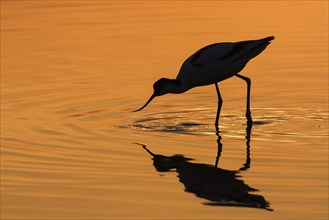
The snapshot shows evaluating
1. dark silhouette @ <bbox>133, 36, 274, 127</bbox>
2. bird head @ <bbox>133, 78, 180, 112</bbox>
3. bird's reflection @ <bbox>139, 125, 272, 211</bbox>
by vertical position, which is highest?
dark silhouette @ <bbox>133, 36, 274, 127</bbox>

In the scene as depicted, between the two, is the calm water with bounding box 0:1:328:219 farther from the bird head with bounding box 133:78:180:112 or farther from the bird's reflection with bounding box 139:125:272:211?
the bird head with bounding box 133:78:180:112

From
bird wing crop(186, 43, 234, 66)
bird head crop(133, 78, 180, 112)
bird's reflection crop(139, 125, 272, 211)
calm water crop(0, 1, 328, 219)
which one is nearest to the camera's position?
bird's reflection crop(139, 125, 272, 211)

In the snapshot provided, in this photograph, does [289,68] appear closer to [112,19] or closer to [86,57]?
[86,57]

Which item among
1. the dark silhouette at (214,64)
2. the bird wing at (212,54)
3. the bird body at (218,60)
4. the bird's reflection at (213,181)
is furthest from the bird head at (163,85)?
the bird's reflection at (213,181)

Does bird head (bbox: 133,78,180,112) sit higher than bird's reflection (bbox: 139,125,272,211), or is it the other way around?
bird head (bbox: 133,78,180,112)

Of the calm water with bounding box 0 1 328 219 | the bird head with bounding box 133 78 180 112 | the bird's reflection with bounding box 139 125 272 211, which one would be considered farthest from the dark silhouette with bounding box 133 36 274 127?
the bird's reflection with bounding box 139 125 272 211

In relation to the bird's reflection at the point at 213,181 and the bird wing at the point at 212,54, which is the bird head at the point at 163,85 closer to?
the bird wing at the point at 212,54

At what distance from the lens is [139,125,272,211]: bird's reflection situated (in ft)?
35.1

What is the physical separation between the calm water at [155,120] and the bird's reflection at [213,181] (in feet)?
0.07

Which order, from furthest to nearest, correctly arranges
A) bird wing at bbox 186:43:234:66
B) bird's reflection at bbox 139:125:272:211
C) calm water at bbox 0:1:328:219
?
bird wing at bbox 186:43:234:66 < calm water at bbox 0:1:328:219 < bird's reflection at bbox 139:125:272:211

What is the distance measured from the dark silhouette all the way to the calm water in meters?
0.42

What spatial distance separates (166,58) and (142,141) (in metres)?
5.76

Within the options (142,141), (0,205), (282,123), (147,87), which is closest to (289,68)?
(147,87)

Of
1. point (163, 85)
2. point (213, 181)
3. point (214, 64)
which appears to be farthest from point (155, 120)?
point (213, 181)
